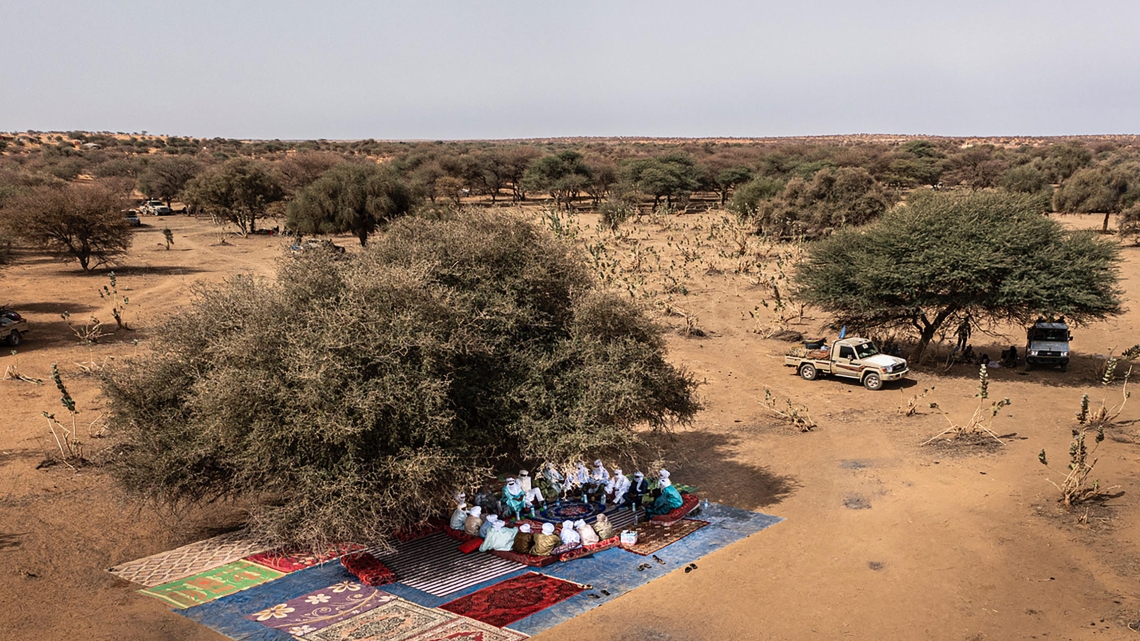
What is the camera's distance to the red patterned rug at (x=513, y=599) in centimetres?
976

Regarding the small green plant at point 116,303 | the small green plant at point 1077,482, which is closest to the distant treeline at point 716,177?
the small green plant at point 116,303

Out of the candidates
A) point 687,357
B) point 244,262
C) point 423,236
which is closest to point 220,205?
point 244,262

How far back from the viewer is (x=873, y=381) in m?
21.6

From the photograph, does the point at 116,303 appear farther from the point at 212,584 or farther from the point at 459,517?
the point at 459,517

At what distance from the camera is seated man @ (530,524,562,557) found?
11.2m

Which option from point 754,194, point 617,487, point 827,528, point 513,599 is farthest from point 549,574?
point 754,194

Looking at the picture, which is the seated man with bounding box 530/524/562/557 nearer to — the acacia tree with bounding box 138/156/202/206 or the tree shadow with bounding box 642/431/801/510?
the tree shadow with bounding box 642/431/801/510

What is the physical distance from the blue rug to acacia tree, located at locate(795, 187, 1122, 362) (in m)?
12.3

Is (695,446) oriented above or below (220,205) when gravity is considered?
below

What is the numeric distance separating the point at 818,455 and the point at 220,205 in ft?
146

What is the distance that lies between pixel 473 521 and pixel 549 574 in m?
1.48

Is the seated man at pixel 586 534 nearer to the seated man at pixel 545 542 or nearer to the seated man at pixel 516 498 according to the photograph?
the seated man at pixel 545 542

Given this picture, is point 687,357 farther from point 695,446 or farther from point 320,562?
point 320,562

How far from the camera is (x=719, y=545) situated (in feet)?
39.6
